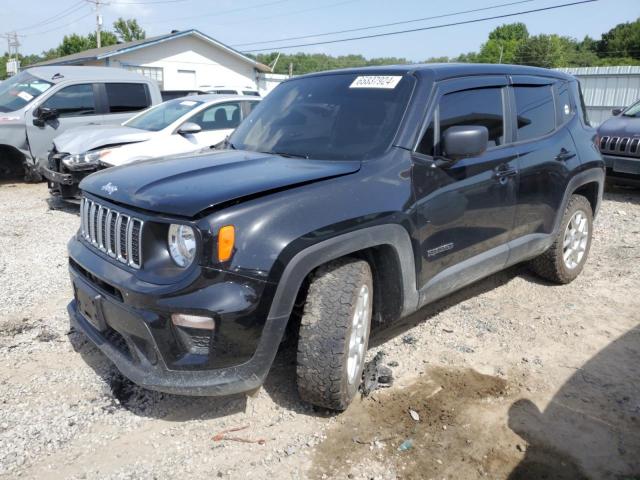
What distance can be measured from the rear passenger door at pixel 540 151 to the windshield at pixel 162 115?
5.37 meters

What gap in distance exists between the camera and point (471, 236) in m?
3.64

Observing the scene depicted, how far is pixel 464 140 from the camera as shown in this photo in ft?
10.4

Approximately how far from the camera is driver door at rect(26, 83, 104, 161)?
30.4 feet

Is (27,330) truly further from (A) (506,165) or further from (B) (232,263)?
(A) (506,165)

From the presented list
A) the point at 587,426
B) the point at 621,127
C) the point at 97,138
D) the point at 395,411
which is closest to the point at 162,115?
the point at 97,138

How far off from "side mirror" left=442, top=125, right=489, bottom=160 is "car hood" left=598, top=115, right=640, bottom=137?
6662 millimetres

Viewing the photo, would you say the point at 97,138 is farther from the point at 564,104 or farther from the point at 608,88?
the point at 608,88

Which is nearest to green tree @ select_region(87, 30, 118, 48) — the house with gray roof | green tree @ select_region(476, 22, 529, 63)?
the house with gray roof

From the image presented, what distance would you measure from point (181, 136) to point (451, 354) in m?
5.45

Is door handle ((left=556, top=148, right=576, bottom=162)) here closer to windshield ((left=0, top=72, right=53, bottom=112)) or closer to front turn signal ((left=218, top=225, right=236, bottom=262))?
front turn signal ((left=218, top=225, right=236, bottom=262))

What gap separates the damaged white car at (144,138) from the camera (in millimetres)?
7246

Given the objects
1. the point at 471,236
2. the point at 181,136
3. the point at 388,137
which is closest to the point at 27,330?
the point at 388,137

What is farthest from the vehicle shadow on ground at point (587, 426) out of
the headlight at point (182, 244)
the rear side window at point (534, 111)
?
the headlight at point (182, 244)

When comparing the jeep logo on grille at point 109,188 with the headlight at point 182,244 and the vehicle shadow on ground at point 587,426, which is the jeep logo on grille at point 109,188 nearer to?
the headlight at point 182,244
